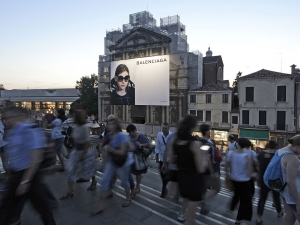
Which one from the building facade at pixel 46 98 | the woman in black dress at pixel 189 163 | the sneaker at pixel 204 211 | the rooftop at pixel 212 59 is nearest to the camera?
the woman in black dress at pixel 189 163

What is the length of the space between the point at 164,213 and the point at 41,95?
7070 centimetres

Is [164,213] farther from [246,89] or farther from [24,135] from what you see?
[246,89]

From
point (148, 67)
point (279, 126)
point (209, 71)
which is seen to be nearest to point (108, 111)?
point (148, 67)

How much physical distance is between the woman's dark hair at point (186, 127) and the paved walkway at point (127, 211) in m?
1.61

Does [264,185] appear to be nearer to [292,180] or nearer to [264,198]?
[264,198]

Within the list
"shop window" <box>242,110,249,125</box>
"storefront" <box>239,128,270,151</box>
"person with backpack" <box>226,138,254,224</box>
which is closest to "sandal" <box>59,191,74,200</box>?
"person with backpack" <box>226,138,254,224</box>

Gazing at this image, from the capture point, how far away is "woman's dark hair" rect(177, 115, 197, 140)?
3.03 meters

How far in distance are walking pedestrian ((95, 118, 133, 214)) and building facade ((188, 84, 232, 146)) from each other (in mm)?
24837

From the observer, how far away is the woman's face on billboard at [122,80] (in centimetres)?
3788

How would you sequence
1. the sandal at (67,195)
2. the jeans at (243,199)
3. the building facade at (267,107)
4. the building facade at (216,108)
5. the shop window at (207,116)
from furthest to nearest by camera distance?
the shop window at (207,116) → the building facade at (216,108) → the building facade at (267,107) → the sandal at (67,195) → the jeans at (243,199)

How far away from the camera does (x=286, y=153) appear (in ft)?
9.90

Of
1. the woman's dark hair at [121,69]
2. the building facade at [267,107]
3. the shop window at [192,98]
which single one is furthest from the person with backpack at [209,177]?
the woman's dark hair at [121,69]

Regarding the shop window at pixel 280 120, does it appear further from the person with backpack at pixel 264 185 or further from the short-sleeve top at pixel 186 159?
the short-sleeve top at pixel 186 159

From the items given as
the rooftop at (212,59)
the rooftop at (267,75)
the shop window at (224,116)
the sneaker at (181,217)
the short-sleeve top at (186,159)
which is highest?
the rooftop at (212,59)
